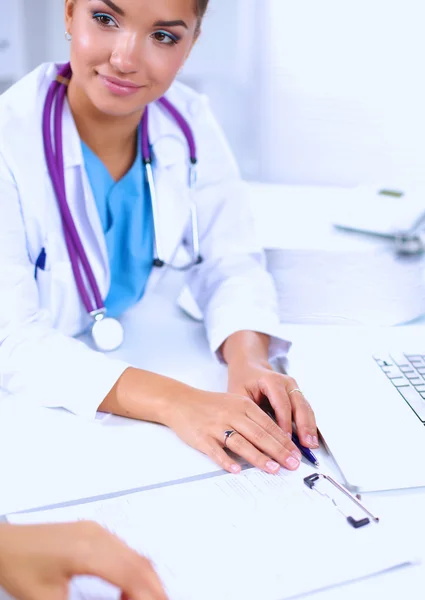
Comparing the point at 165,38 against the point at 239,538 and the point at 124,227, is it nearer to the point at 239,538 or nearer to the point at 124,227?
the point at 124,227

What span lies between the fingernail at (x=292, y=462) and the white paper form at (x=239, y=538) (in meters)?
0.02

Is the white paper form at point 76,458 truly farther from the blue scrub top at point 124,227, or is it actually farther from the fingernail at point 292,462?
the blue scrub top at point 124,227

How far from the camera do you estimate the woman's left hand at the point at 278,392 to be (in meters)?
0.79

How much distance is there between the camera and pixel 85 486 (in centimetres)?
70

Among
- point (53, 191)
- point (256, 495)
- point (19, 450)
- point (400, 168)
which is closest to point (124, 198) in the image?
point (53, 191)

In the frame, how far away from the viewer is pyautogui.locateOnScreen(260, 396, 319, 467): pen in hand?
75cm

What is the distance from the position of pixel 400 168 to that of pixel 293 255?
1.82 ft

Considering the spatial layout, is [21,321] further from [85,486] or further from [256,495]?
[256,495]

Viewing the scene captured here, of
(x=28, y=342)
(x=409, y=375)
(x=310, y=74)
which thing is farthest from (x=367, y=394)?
(x=310, y=74)

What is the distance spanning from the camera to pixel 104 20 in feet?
2.97

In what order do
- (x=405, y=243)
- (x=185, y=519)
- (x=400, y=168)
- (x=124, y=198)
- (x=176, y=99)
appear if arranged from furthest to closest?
(x=400, y=168), (x=405, y=243), (x=176, y=99), (x=124, y=198), (x=185, y=519)

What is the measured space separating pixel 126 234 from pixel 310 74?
0.78 metres

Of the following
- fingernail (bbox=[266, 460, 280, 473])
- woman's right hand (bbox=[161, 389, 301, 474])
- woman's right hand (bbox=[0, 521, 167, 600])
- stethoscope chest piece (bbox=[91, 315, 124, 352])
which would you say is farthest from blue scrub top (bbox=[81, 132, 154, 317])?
woman's right hand (bbox=[0, 521, 167, 600])

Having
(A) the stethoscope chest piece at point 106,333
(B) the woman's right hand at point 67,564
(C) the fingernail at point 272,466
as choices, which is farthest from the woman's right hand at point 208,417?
(B) the woman's right hand at point 67,564
